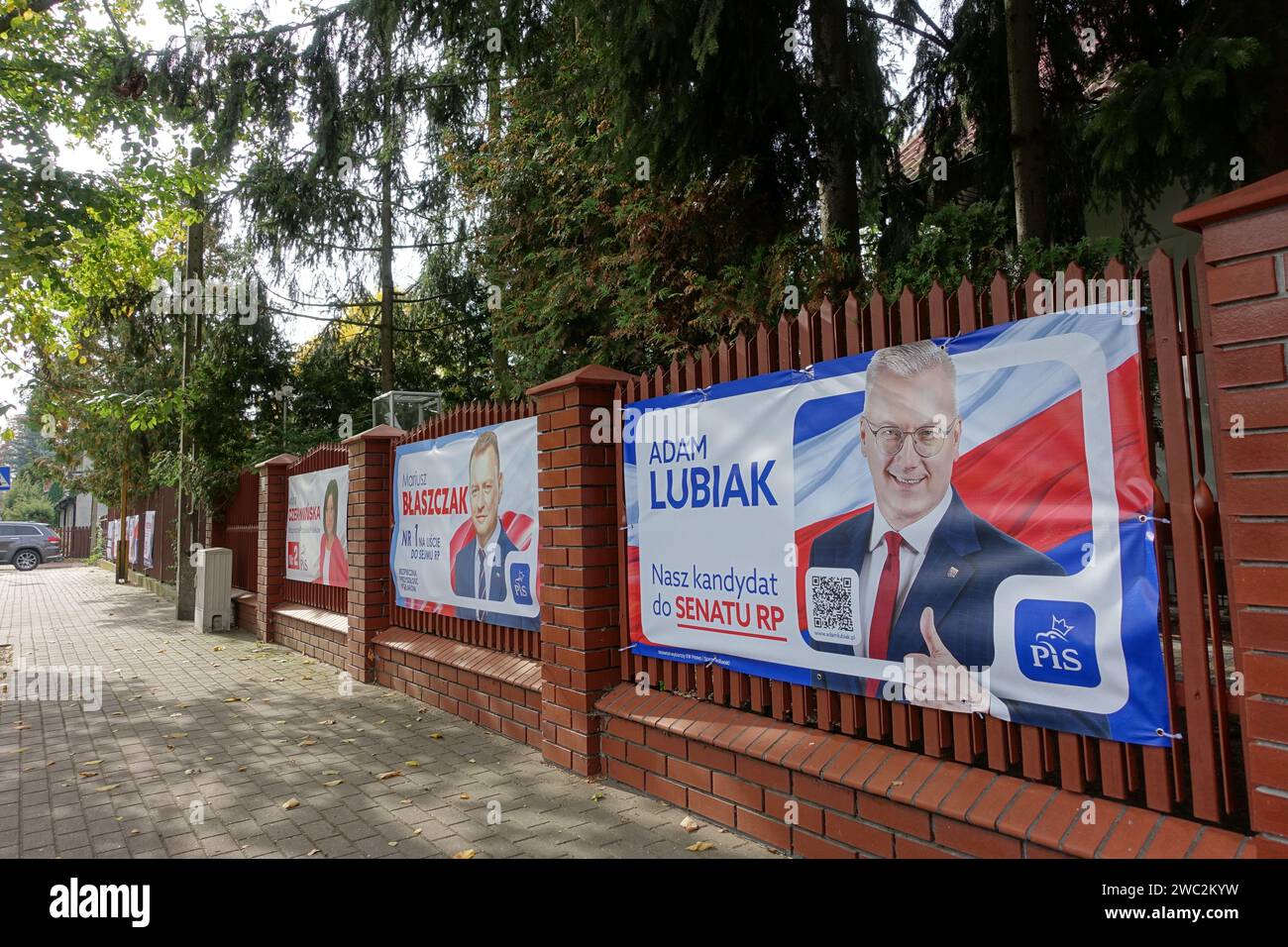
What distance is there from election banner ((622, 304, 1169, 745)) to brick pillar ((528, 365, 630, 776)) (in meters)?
0.55

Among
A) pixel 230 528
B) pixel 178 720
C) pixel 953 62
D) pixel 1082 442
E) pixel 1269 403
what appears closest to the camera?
pixel 1269 403

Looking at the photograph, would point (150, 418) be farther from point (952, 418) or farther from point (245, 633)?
point (952, 418)

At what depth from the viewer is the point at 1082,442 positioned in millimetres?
2564

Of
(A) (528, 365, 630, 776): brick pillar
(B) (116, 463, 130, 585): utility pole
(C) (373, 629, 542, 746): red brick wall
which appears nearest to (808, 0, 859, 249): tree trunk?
(A) (528, 365, 630, 776): brick pillar

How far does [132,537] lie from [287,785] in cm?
2175

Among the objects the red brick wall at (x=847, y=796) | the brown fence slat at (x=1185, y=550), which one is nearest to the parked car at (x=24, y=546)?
the red brick wall at (x=847, y=796)

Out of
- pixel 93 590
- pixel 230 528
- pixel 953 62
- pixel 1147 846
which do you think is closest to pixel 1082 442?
pixel 1147 846

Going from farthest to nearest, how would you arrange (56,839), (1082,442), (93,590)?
(93,590), (56,839), (1082,442)

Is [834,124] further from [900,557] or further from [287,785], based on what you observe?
[287,785]

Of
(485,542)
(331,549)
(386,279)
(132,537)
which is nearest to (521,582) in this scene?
(485,542)

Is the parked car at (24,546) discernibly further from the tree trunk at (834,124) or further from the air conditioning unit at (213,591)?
the tree trunk at (834,124)

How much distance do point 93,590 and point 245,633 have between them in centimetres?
1191

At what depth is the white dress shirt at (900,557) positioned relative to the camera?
9.77 ft

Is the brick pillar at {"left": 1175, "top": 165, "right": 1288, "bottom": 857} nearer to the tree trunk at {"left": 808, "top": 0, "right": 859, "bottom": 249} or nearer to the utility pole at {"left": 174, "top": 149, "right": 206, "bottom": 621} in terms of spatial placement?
the tree trunk at {"left": 808, "top": 0, "right": 859, "bottom": 249}
